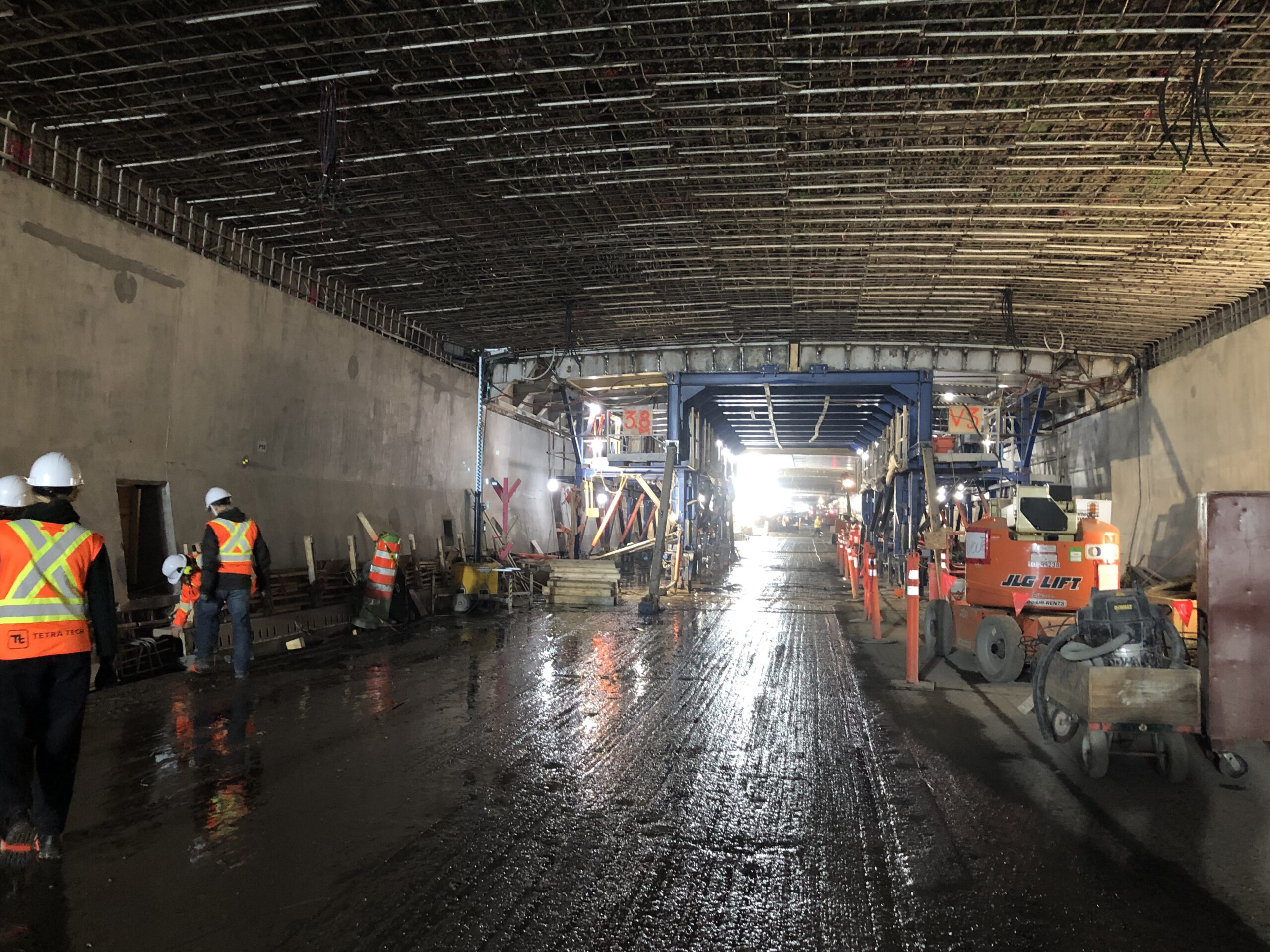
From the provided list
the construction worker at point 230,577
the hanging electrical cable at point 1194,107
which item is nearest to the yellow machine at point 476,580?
the construction worker at point 230,577

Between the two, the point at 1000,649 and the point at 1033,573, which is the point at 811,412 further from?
the point at 1000,649

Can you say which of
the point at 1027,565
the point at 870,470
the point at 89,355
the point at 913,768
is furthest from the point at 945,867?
the point at 870,470

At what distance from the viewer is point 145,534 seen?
10.3 meters

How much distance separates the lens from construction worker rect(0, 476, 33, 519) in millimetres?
4016

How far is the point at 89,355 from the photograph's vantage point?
898cm

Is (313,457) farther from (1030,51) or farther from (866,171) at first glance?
(1030,51)

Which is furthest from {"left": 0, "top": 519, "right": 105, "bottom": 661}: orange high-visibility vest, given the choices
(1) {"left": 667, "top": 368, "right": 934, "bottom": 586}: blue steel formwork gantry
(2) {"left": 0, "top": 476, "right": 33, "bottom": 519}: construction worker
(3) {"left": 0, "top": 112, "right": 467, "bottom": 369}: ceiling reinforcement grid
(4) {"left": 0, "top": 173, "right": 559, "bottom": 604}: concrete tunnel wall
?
(1) {"left": 667, "top": 368, "right": 934, "bottom": 586}: blue steel formwork gantry

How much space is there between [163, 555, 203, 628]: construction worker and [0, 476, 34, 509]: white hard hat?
17.6 ft

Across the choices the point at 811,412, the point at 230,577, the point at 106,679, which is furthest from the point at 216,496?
the point at 811,412

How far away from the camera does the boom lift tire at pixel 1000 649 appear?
812cm

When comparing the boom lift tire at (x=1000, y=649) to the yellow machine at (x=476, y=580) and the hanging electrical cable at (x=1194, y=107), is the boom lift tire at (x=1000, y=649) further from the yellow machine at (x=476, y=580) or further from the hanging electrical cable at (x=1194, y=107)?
the yellow machine at (x=476, y=580)

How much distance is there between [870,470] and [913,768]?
80.6 ft

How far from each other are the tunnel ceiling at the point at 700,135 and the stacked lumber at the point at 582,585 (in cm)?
585

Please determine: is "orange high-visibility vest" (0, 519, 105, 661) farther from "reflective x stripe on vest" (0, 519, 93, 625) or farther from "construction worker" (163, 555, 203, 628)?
"construction worker" (163, 555, 203, 628)
